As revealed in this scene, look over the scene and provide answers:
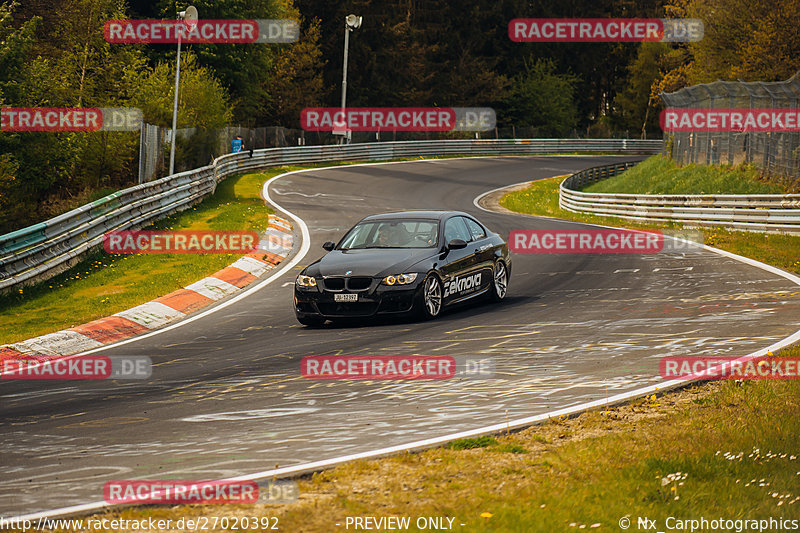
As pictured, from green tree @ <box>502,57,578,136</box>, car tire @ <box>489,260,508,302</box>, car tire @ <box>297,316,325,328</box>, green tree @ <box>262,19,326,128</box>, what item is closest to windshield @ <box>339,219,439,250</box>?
car tire @ <box>489,260,508,302</box>

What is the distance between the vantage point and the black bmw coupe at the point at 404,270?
12.3 metres

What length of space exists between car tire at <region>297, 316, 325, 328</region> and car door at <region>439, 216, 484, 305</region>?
5.70ft

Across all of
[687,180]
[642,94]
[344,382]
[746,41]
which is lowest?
[344,382]

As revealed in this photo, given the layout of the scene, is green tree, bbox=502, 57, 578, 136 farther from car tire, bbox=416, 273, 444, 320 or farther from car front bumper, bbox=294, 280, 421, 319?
car front bumper, bbox=294, 280, 421, 319

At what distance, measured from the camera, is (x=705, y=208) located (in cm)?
2523

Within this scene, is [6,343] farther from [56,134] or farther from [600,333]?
[56,134]

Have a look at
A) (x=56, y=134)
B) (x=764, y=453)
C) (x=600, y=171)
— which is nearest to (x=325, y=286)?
(x=764, y=453)

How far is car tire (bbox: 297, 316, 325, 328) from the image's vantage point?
41.6 feet

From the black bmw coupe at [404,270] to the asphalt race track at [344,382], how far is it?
0.98ft

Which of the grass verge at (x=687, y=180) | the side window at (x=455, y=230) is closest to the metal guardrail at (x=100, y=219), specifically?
the side window at (x=455, y=230)

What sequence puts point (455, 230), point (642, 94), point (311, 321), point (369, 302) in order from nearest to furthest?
point (369, 302)
point (311, 321)
point (455, 230)
point (642, 94)

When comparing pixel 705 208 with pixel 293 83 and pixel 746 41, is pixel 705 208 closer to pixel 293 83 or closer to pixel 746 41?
pixel 746 41

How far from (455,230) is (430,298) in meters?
1.72

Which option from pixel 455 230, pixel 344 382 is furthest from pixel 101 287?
pixel 344 382
